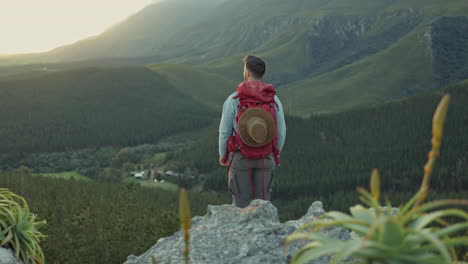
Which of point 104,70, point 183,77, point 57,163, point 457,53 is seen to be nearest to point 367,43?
point 457,53

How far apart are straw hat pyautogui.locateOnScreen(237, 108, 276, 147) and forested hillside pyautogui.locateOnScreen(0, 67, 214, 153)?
43.6 m

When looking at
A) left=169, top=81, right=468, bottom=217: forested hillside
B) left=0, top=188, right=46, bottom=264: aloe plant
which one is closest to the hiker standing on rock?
left=0, top=188, right=46, bottom=264: aloe plant

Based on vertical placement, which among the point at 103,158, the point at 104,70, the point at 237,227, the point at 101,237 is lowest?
the point at 103,158

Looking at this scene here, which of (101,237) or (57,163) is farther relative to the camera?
(57,163)

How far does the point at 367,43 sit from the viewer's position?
6368 inches

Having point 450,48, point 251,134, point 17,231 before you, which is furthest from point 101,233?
point 450,48

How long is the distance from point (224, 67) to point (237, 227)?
13928cm

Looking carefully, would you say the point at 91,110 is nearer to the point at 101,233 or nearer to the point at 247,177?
the point at 101,233

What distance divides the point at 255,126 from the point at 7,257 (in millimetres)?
3560

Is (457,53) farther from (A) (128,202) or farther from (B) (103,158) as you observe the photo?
(A) (128,202)

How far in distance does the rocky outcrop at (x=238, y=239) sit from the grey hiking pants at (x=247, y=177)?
96cm

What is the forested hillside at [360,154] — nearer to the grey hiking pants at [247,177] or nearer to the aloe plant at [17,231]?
the grey hiking pants at [247,177]

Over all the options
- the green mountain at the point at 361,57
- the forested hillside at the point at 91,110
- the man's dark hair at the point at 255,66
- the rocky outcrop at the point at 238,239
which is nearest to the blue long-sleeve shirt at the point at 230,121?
the man's dark hair at the point at 255,66

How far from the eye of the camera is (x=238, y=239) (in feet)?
15.8
